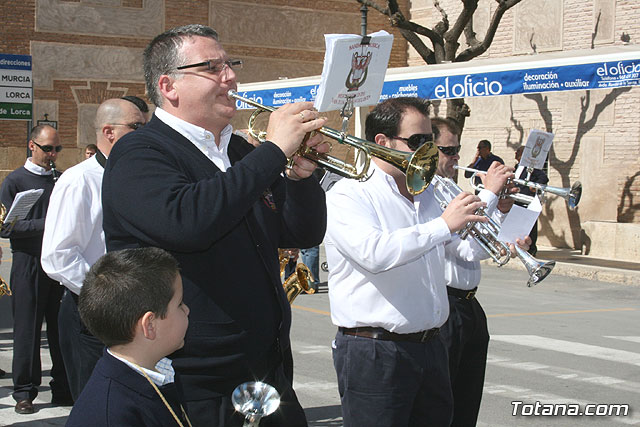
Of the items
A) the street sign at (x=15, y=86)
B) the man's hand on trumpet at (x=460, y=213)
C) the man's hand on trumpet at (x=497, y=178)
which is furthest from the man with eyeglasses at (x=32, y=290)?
the street sign at (x=15, y=86)

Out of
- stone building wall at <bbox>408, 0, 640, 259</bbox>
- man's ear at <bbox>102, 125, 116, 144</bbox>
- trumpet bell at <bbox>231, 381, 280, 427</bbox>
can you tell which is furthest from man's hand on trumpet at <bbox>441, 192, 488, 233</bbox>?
stone building wall at <bbox>408, 0, 640, 259</bbox>

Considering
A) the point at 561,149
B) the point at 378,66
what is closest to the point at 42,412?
the point at 378,66

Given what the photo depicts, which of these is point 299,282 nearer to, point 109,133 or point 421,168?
point 109,133

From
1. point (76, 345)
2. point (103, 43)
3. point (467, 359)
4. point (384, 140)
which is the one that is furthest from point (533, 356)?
point (103, 43)

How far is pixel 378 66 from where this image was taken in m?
4.49

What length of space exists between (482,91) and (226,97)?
516 inches

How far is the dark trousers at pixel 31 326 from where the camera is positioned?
6973 millimetres

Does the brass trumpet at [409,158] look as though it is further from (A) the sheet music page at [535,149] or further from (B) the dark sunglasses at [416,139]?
(A) the sheet music page at [535,149]

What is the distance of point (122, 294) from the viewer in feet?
8.53

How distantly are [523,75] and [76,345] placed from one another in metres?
11.7

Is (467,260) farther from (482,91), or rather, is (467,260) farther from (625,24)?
(625,24)

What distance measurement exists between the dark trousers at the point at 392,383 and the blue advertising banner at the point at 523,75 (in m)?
10.4

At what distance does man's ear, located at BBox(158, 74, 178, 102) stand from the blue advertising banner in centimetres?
1096

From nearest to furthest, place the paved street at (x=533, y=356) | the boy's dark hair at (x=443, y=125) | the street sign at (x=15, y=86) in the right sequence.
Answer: the boy's dark hair at (x=443, y=125)
the paved street at (x=533, y=356)
the street sign at (x=15, y=86)
